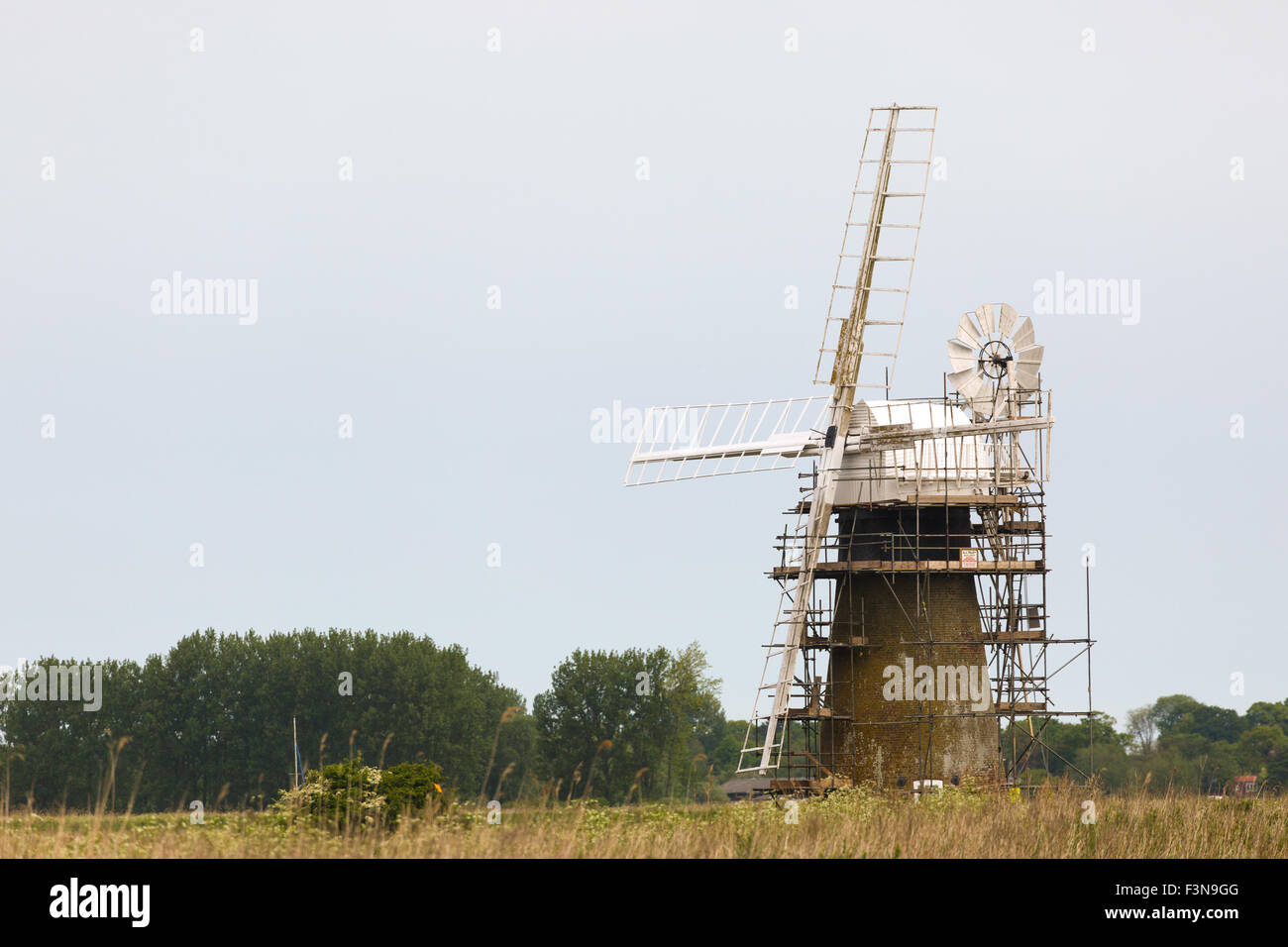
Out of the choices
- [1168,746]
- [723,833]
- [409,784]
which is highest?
[723,833]

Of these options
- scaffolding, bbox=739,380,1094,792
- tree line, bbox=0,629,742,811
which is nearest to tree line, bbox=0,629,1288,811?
tree line, bbox=0,629,742,811


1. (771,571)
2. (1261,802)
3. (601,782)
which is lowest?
(601,782)

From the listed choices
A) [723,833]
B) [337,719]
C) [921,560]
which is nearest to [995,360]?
[921,560]

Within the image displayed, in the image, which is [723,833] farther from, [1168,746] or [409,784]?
[1168,746]

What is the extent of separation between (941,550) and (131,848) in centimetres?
3132

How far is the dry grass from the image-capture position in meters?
16.6

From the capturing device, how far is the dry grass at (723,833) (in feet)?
54.4

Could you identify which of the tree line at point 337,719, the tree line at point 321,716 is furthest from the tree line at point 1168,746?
the tree line at point 321,716

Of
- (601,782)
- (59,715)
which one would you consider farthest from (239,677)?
(601,782)

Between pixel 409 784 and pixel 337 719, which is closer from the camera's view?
pixel 409 784

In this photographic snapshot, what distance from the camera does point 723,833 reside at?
1942cm

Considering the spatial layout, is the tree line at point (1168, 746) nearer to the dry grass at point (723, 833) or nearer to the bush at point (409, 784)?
the dry grass at point (723, 833)
